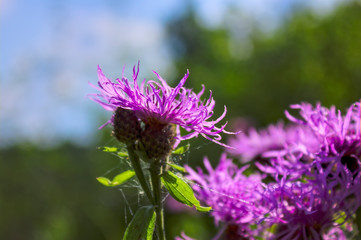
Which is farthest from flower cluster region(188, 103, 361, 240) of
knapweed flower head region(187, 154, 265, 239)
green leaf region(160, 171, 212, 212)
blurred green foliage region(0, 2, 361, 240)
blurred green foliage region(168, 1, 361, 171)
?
blurred green foliage region(168, 1, 361, 171)

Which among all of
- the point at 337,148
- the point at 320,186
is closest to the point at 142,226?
the point at 320,186

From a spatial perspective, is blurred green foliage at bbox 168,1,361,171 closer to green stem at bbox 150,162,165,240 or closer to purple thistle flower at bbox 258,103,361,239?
purple thistle flower at bbox 258,103,361,239

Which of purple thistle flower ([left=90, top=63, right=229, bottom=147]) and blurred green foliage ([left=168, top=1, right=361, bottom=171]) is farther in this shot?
blurred green foliage ([left=168, top=1, right=361, bottom=171])

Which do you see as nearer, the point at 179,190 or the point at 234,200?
the point at 179,190

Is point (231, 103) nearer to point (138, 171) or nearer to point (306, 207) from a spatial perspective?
point (306, 207)

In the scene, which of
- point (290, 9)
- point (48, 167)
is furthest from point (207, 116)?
point (290, 9)

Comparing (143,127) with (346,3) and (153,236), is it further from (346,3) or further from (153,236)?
(346,3)

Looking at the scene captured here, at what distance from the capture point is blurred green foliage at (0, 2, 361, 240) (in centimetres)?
1141

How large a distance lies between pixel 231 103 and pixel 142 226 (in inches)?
444

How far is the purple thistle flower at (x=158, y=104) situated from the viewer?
1074mm

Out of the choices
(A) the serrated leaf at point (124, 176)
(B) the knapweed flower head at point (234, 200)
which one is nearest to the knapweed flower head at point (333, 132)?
(B) the knapweed flower head at point (234, 200)

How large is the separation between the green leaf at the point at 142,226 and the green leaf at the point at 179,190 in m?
0.06

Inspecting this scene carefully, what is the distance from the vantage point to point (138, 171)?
1.06m

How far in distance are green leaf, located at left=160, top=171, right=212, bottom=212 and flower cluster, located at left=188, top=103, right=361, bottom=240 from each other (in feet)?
0.38
